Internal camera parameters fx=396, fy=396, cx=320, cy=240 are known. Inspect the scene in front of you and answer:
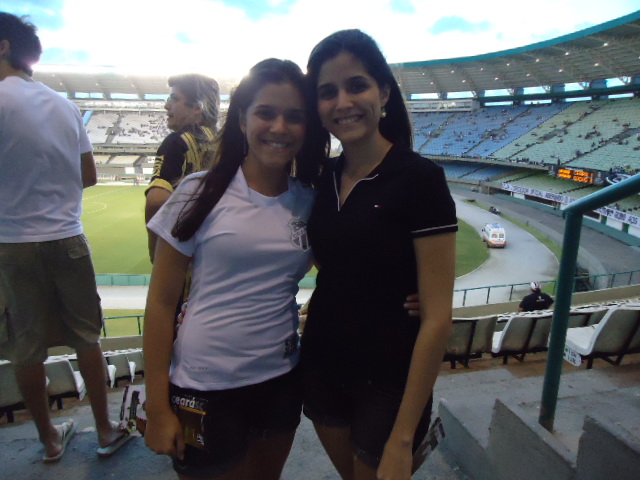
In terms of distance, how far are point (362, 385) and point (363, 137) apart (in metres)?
0.95

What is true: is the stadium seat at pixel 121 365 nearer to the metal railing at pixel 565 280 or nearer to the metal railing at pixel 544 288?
the metal railing at pixel 565 280

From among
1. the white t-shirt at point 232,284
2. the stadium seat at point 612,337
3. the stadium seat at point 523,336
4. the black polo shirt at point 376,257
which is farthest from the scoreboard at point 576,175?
the white t-shirt at point 232,284

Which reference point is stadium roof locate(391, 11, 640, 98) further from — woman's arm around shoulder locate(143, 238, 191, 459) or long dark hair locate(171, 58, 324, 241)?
woman's arm around shoulder locate(143, 238, 191, 459)

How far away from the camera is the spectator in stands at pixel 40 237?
6.19ft

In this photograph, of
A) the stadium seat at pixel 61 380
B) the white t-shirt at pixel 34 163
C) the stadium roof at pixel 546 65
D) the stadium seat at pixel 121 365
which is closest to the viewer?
the white t-shirt at pixel 34 163

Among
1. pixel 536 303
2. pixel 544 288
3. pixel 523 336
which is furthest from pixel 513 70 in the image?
pixel 523 336

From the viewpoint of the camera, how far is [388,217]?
1360 millimetres

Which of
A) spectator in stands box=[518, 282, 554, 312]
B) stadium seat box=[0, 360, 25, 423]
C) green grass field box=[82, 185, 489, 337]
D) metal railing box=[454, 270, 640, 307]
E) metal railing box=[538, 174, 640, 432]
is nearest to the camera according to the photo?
metal railing box=[538, 174, 640, 432]

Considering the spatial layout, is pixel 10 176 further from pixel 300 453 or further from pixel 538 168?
pixel 538 168

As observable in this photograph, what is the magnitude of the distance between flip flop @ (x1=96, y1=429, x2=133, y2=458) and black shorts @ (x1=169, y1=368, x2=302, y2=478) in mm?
995

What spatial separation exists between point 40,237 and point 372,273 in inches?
65.4

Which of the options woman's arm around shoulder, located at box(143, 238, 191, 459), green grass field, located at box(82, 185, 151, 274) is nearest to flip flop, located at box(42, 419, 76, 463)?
woman's arm around shoulder, located at box(143, 238, 191, 459)

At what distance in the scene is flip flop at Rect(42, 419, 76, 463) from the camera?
2.09 metres

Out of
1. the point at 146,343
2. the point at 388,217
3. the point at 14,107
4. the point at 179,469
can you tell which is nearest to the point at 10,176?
the point at 14,107
